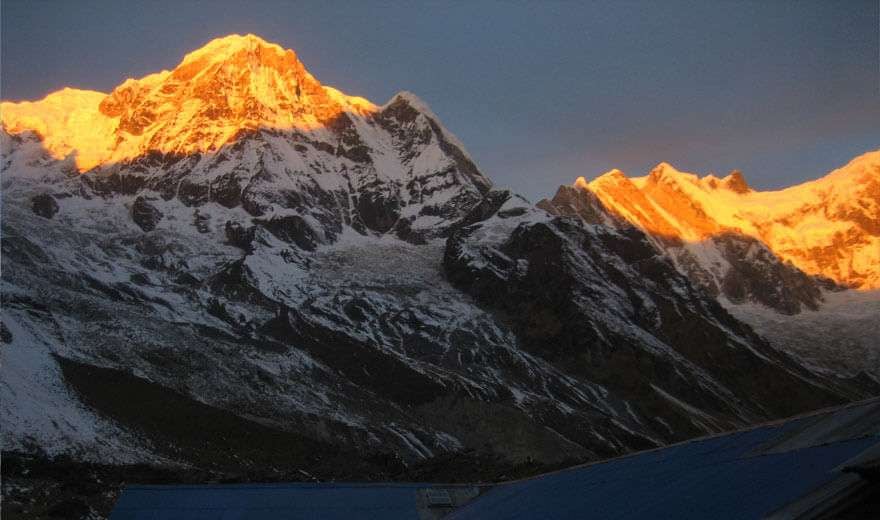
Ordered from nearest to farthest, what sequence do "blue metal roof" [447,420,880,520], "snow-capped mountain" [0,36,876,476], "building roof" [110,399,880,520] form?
"building roof" [110,399,880,520] < "blue metal roof" [447,420,880,520] < "snow-capped mountain" [0,36,876,476]

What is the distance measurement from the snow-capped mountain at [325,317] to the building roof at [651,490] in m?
36.7

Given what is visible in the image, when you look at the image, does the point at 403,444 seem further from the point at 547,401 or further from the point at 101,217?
the point at 101,217

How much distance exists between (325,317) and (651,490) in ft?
355

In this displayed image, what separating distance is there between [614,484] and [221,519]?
27.8 feet

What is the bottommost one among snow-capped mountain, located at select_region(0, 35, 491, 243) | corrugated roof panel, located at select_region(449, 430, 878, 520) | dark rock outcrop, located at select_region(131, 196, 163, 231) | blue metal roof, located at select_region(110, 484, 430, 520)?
blue metal roof, located at select_region(110, 484, 430, 520)

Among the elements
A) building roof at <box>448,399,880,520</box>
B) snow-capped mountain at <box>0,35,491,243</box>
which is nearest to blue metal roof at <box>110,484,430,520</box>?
building roof at <box>448,399,880,520</box>

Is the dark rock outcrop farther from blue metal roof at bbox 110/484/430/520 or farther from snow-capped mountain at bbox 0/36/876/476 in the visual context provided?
blue metal roof at bbox 110/484/430/520

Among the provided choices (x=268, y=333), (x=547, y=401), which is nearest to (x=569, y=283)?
(x=547, y=401)

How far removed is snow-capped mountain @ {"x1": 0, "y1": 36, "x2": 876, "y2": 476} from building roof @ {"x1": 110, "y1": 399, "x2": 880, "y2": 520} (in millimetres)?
36701

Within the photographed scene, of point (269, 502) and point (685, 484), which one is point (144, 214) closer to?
point (269, 502)

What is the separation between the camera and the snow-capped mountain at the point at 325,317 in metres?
72.9

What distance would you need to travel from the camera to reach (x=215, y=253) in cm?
14188

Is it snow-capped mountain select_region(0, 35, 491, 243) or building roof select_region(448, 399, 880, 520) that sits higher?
snow-capped mountain select_region(0, 35, 491, 243)

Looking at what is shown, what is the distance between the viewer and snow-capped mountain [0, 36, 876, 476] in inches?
2869
